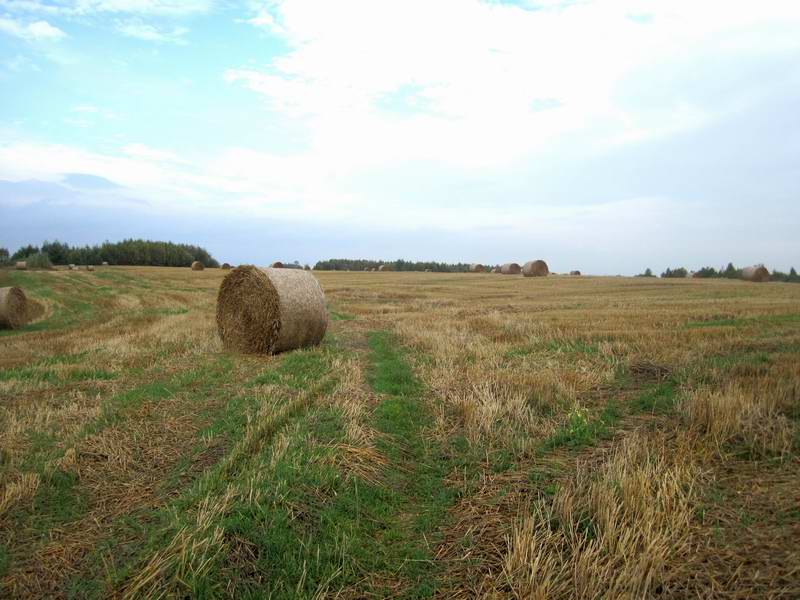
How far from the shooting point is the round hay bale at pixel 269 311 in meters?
11.3

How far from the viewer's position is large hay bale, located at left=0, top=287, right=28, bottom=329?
56.1 ft

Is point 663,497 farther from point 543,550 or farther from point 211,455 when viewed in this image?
point 211,455

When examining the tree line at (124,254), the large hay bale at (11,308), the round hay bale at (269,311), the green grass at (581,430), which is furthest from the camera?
the tree line at (124,254)

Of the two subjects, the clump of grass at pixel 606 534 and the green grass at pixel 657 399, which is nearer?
the clump of grass at pixel 606 534

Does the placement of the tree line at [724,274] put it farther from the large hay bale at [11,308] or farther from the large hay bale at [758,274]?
the large hay bale at [11,308]

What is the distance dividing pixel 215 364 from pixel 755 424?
867 cm

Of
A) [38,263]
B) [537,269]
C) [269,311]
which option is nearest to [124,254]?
[38,263]

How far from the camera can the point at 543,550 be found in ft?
11.1

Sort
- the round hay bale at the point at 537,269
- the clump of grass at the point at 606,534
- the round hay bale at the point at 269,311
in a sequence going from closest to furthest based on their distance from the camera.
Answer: the clump of grass at the point at 606,534
the round hay bale at the point at 269,311
the round hay bale at the point at 537,269

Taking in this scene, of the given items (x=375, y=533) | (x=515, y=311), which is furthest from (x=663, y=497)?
(x=515, y=311)

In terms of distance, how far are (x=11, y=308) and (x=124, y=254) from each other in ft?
180

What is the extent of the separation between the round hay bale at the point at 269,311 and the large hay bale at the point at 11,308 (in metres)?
10.4

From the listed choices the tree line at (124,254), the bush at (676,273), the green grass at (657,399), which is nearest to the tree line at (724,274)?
the bush at (676,273)

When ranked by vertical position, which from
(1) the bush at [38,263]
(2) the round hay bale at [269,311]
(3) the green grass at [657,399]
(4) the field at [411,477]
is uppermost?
(1) the bush at [38,263]
